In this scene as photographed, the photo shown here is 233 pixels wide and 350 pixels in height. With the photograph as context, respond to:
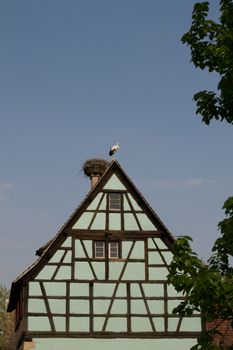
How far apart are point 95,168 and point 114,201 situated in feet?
16.4

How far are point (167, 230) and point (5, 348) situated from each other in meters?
27.7

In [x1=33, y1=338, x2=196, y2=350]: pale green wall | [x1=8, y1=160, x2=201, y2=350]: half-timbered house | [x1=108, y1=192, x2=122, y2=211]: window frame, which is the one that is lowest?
[x1=33, y1=338, x2=196, y2=350]: pale green wall

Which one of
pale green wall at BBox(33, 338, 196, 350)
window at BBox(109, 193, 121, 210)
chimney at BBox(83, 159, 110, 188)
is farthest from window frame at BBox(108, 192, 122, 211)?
pale green wall at BBox(33, 338, 196, 350)

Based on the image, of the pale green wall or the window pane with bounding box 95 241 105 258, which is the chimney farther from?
the pale green wall

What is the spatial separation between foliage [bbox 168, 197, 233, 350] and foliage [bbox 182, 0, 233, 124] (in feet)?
6.29

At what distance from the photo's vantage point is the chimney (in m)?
31.7

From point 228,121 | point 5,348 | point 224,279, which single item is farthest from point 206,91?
point 5,348

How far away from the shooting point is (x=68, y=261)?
85.1 ft

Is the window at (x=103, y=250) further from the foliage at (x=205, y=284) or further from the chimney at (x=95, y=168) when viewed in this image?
the foliage at (x=205, y=284)

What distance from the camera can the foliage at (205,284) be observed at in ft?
33.0

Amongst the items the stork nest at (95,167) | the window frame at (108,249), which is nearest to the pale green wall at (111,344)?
the window frame at (108,249)

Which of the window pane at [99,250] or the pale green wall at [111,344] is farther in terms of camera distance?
the window pane at [99,250]

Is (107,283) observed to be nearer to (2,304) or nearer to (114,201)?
(114,201)

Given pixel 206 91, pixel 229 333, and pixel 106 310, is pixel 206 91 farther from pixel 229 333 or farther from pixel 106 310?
pixel 229 333
